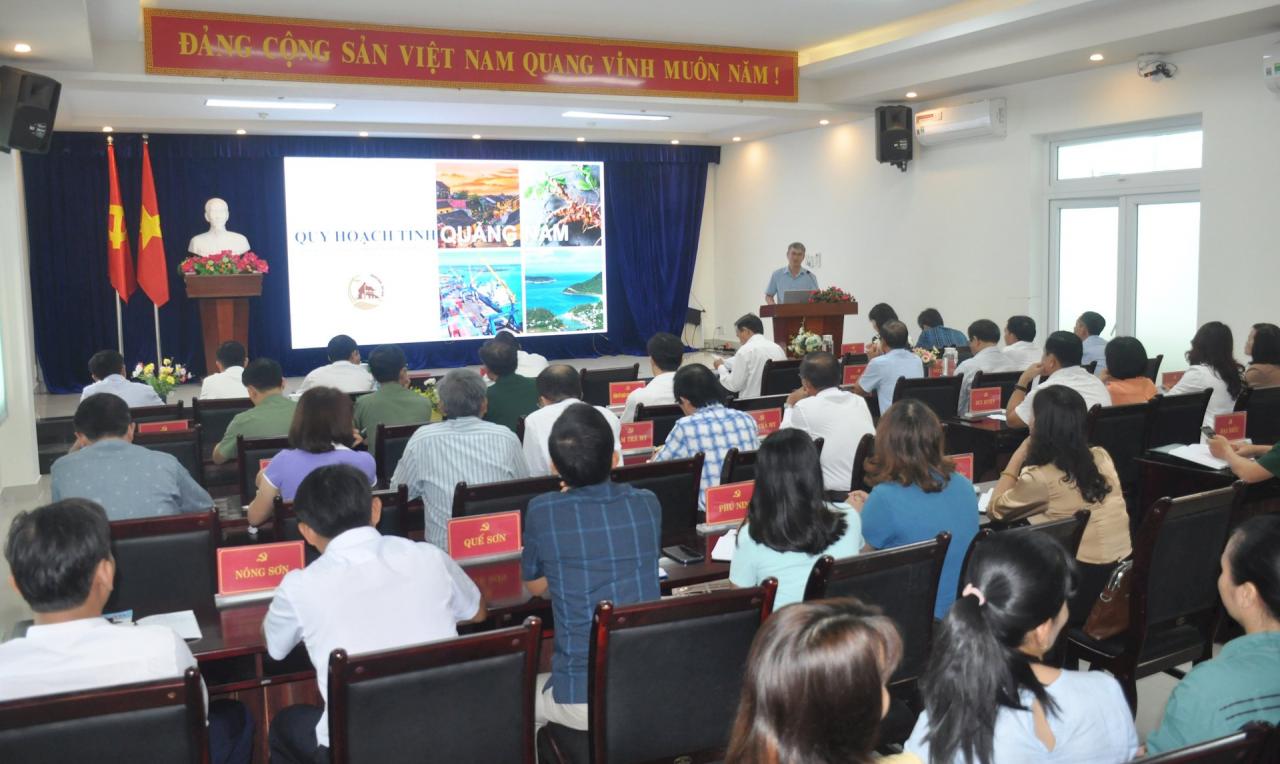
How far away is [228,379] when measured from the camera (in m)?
5.99

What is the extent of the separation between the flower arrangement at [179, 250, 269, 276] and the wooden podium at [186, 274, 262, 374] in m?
0.04

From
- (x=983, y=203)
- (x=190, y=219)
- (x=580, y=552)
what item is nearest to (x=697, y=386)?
(x=580, y=552)

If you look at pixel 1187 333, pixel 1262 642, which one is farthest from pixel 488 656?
Result: pixel 1187 333

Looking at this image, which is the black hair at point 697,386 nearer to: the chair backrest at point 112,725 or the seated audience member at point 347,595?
the seated audience member at point 347,595

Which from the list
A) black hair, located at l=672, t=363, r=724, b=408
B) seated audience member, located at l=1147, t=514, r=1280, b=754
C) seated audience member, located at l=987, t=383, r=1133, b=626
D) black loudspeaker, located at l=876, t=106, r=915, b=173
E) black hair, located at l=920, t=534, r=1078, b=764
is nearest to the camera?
black hair, located at l=920, t=534, r=1078, b=764

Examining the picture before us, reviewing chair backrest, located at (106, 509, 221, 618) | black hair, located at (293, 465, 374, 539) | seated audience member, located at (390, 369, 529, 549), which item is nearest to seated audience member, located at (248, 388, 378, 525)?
seated audience member, located at (390, 369, 529, 549)

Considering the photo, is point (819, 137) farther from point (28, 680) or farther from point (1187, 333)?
point (28, 680)

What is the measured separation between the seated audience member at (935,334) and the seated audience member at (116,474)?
572 centimetres

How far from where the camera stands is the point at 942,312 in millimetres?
9812

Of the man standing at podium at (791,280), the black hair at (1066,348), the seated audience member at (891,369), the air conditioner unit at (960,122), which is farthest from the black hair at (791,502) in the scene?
the man standing at podium at (791,280)

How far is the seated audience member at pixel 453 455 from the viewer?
12.0 feet

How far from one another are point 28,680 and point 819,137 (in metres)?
10.1

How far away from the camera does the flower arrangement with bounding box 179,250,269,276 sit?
9.06m

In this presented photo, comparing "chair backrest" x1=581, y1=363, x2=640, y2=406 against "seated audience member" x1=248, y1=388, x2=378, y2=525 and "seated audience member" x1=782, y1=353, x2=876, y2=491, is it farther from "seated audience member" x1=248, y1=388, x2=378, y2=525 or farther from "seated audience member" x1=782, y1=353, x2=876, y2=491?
"seated audience member" x1=248, y1=388, x2=378, y2=525
